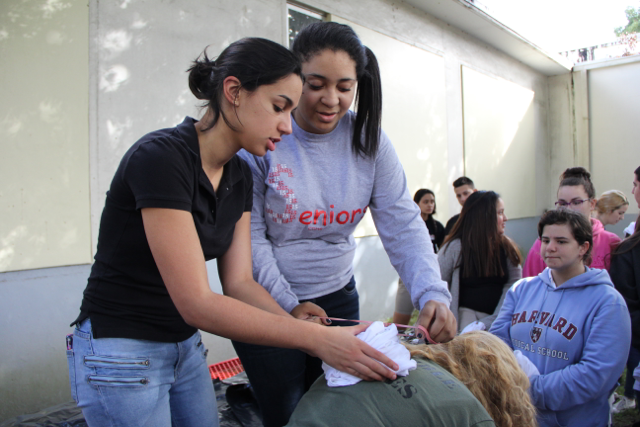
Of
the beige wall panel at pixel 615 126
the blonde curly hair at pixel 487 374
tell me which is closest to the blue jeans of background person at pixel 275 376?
the blonde curly hair at pixel 487 374

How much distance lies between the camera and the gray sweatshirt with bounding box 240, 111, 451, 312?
5.17 feet

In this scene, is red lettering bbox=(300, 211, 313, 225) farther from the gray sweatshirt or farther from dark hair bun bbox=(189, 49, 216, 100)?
dark hair bun bbox=(189, 49, 216, 100)

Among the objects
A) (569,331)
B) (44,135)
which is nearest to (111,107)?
(44,135)

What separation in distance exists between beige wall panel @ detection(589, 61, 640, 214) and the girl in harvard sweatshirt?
9.15 meters

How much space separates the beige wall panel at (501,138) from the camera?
8.38m

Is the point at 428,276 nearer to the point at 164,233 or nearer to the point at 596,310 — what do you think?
the point at 164,233

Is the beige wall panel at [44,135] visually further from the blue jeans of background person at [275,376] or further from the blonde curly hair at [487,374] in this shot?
the blonde curly hair at [487,374]

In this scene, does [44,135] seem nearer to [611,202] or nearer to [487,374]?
[487,374]

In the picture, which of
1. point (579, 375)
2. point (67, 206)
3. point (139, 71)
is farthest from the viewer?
point (139, 71)

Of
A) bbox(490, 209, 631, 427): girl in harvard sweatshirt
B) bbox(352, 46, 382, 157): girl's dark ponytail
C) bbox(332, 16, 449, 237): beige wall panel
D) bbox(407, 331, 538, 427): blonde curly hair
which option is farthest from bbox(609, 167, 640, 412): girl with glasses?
bbox(332, 16, 449, 237): beige wall panel

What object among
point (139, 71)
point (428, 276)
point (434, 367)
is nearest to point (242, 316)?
point (434, 367)

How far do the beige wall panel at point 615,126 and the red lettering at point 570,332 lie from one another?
9.42 meters

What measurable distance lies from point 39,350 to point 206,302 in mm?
2710

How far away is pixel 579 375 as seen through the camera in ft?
7.34
